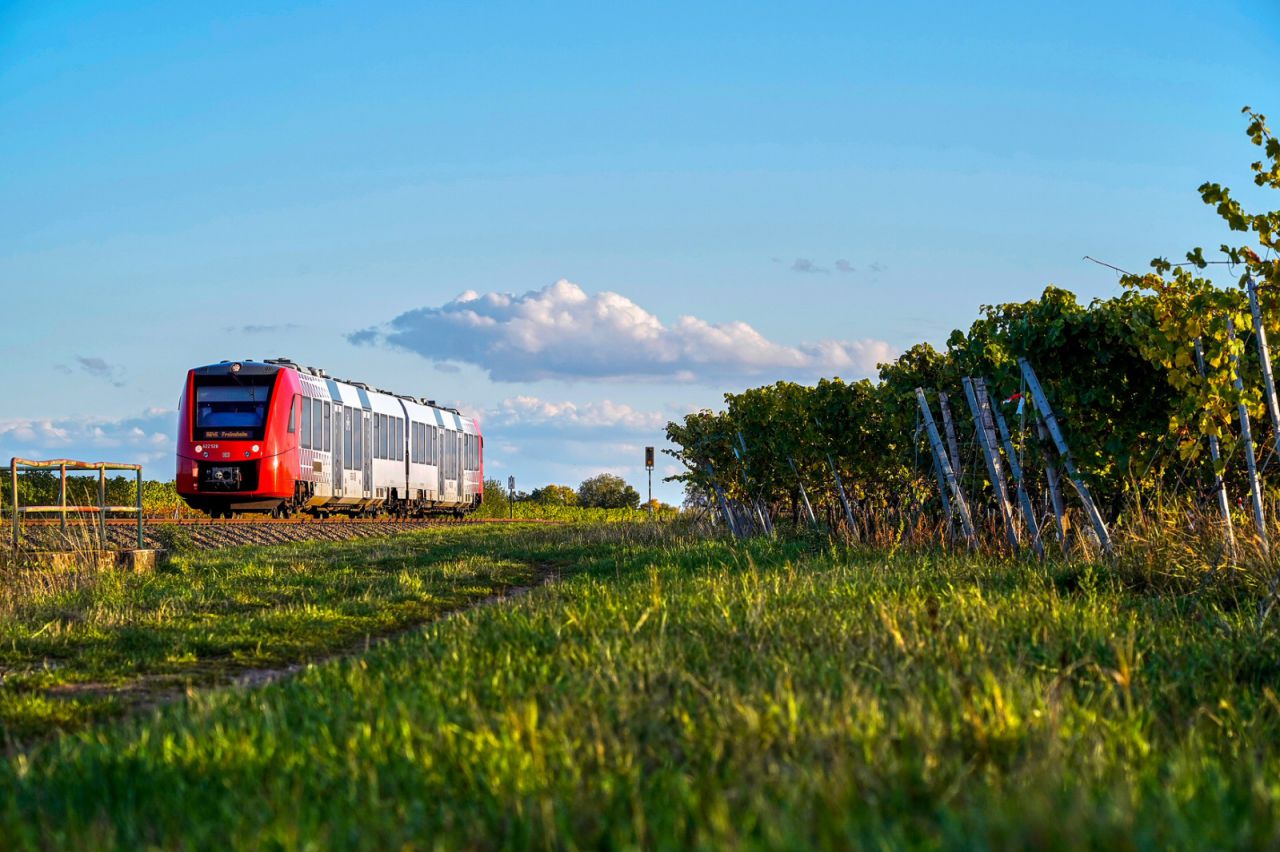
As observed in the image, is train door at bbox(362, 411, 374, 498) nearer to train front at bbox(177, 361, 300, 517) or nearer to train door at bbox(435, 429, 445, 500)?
train front at bbox(177, 361, 300, 517)

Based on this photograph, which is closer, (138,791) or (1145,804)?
(1145,804)

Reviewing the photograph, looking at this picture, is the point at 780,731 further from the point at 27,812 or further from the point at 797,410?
the point at 797,410

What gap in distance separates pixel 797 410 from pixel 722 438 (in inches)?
223

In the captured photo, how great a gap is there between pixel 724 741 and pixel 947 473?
9410mm

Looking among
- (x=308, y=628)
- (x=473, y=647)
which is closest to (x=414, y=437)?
(x=308, y=628)

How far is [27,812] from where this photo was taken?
4059mm

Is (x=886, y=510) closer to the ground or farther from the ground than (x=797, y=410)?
closer to the ground

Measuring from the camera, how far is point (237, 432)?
26.4 m

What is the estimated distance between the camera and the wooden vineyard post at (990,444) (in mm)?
11852

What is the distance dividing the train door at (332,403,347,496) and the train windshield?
371cm

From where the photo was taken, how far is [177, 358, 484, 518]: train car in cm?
2639

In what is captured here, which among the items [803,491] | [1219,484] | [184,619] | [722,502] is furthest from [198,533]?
[1219,484]

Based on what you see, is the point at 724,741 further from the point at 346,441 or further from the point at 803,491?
the point at 346,441

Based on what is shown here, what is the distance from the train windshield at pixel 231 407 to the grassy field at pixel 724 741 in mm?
19268
